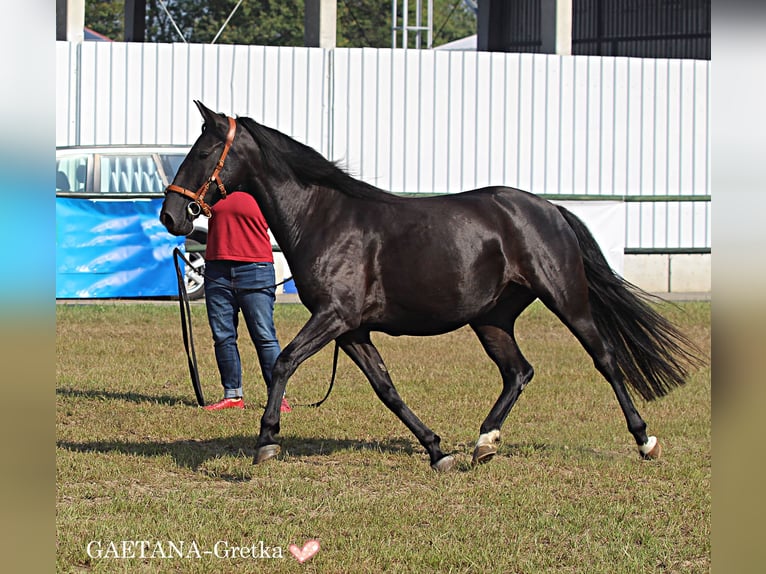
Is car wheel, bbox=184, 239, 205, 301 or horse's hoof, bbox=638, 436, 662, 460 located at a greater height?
car wheel, bbox=184, 239, 205, 301

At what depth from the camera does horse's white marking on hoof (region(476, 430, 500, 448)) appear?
6469mm

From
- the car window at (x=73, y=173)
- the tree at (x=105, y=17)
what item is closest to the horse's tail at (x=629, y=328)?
the car window at (x=73, y=173)

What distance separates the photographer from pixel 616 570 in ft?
14.5

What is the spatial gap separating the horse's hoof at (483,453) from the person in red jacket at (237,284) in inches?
89.9

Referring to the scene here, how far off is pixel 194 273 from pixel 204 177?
351 inches

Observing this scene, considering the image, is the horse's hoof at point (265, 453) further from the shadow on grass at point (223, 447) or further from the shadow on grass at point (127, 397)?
the shadow on grass at point (127, 397)

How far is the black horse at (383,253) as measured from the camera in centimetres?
613

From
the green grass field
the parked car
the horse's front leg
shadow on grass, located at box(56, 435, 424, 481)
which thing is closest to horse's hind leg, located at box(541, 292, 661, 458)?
the green grass field

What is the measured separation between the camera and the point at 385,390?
6.41 metres

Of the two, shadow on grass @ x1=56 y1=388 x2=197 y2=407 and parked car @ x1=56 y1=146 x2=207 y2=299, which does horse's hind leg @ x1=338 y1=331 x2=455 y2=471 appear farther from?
parked car @ x1=56 y1=146 x2=207 y2=299

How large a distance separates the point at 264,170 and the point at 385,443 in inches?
81.8

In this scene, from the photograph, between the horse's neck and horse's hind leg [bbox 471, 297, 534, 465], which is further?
horse's hind leg [bbox 471, 297, 534, 465]
